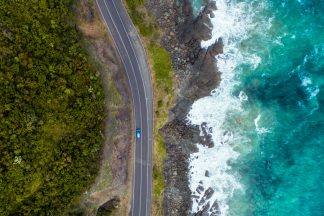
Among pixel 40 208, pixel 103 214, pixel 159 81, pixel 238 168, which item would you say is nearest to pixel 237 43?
pixel 159 81

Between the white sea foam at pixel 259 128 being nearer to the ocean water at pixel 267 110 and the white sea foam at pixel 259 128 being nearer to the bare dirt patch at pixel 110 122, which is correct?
the ocean water at pixel 267 110

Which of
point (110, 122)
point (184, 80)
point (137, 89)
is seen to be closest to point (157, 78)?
point (137, 89)

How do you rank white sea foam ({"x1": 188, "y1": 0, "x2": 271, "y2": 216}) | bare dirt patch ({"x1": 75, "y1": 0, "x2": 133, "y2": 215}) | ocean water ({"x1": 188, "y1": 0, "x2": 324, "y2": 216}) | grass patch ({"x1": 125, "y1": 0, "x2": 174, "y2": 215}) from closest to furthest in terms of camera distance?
bare dirt patch ({"x1": 75, "y1": 0, "x2": 133, "y2": 215}) < ocean water ({"x1": 188, "y1": 0, "x2": 324, "y2": 216}) < white sea foam ({"x1": 188, "y1": 0, "x2": 271, "y2": 216}) < grass patch ({"x1": 125, "y1": 0, "x2": 174, "y2": 215})

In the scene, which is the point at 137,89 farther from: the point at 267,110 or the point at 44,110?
the point at 267,110

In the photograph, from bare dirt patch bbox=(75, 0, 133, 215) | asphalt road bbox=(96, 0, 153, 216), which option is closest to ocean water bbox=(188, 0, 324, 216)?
asphalt road bbox=(96, 0, 153, 216)

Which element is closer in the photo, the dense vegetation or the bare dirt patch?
the dense vegetation

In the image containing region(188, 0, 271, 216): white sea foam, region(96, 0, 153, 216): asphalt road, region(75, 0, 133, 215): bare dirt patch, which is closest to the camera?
region(75, 0, 133, 215): bare dirt patch

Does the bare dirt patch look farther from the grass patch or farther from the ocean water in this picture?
the ocean water
